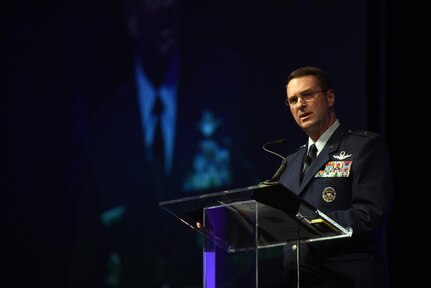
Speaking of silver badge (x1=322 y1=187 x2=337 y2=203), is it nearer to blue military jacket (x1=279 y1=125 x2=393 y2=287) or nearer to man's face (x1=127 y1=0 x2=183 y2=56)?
blue military jacket (x1=279 y1=125 x2=393 y2=287)

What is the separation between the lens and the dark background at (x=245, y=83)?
3947 mm

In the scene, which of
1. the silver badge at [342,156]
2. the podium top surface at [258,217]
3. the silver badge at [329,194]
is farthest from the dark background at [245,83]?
the podium top surface at [258,217]

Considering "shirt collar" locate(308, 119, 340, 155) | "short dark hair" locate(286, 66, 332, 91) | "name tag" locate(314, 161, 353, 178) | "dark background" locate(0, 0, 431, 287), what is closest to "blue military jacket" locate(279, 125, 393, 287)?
"name tag" locate(314, 161, 353, 178)

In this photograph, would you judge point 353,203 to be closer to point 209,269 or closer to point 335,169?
point 335,169

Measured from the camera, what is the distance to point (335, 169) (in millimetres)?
2824

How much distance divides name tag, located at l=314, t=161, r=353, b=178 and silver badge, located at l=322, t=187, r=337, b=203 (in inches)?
2.6

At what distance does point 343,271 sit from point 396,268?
53.3 inches

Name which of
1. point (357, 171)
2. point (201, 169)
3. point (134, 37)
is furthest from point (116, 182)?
point (357, 171)

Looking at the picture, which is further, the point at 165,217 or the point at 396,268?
the point at 165,217

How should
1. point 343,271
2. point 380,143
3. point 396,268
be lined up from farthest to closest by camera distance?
point 396,268 < point 380,143 < point 343,271

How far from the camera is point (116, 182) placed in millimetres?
4531

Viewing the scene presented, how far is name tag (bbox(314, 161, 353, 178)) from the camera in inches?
110

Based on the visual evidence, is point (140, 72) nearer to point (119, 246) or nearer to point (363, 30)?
point (119, 246)

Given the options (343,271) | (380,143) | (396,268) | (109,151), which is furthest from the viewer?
(109,151)
